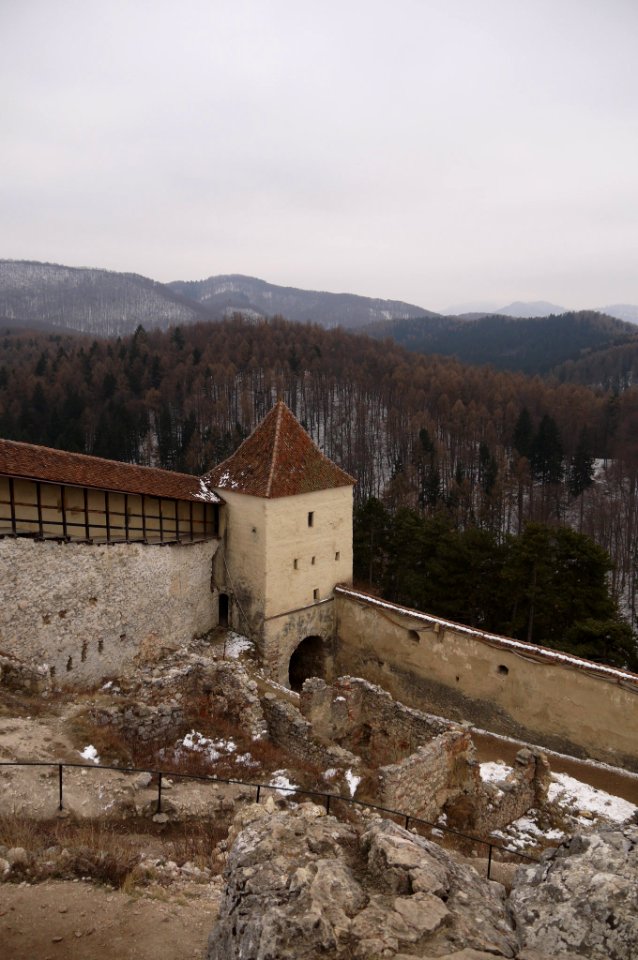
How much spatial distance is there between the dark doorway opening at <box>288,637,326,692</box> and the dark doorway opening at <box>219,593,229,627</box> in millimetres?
3277

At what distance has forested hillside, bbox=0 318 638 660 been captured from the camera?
59500 mm

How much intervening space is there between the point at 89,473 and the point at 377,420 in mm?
65495

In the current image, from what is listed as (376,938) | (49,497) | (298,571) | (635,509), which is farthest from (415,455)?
(376,938)

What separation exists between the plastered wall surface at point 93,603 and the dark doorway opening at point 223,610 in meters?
1.51

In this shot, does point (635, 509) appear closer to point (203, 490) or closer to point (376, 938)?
point (203, 490)

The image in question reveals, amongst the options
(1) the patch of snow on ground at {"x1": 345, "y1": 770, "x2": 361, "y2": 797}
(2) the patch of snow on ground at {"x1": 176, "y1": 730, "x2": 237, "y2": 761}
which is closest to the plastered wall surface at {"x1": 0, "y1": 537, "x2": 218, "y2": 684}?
(2) the patch of snow on ground at {"x1": 176, "y1": 730, "x2": 237, "y2": 761}

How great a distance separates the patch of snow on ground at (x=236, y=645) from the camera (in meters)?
21.3

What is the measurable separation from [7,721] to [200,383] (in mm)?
Result: 73018

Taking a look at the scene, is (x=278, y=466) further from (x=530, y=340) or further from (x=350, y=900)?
(x=530, y=340)

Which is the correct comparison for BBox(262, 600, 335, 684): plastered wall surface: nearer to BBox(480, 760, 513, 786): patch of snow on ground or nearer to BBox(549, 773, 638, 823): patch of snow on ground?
BBox(480, 760, 513, 786): patch of snow on ground

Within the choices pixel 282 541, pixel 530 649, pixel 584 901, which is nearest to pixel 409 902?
pixel 584 901

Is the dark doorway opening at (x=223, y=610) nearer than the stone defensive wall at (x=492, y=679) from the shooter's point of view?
No

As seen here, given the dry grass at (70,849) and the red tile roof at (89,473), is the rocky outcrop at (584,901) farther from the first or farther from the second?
the red tile roof at (89,473)

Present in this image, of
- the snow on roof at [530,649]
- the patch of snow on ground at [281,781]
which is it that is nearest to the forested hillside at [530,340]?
the snow on roof at [530,649]
